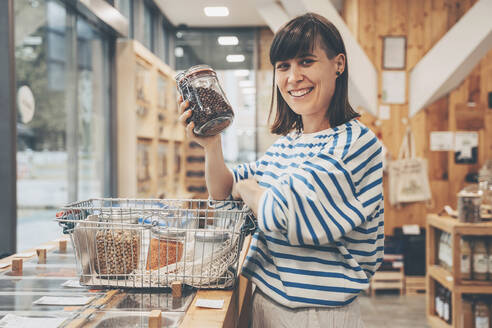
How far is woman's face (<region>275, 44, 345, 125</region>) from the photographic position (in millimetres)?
1161

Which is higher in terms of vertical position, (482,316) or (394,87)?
(394,87)

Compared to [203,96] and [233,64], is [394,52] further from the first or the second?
[203,96]

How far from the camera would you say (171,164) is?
5883 millimetres

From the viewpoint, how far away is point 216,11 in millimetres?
5930

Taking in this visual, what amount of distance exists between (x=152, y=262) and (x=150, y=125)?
149 inches

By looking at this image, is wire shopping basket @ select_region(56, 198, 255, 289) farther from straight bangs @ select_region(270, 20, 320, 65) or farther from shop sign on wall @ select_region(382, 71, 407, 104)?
shop sign on wall @ select_region(382, 71, 407, 104)

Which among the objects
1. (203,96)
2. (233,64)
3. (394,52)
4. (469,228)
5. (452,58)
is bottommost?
(469,228)

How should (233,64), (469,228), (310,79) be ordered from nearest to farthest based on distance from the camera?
(310,79) < (469,228) < (233,64)

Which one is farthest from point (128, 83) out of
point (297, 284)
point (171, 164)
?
point (297, 284)

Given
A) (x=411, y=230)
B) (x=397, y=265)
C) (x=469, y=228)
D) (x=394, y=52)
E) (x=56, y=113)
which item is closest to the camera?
(x=469, y=228)

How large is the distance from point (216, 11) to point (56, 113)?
3.35 metres

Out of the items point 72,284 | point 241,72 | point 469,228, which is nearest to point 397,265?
point 469,228

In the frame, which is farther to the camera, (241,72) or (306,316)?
(241,72)

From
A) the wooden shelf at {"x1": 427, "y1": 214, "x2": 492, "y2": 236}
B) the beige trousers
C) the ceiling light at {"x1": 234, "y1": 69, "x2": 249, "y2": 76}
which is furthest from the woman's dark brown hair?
the ceiling light at {"x1": 234, "y1": 69, "x2": 249, "y2": 76}
